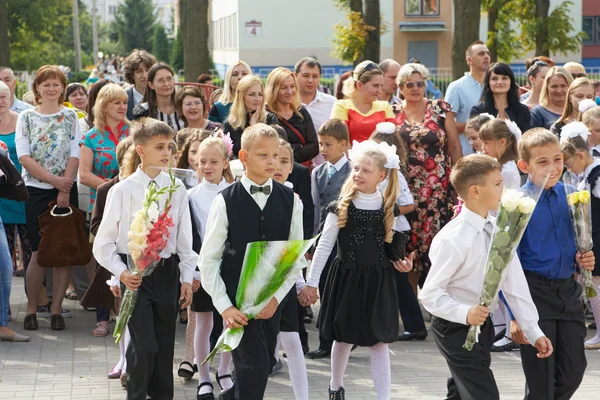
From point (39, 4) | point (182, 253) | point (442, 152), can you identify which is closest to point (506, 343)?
point (442, 152)

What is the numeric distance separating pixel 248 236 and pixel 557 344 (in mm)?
1889

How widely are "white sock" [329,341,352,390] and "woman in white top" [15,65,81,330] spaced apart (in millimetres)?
3428

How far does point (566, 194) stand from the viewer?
236 inches

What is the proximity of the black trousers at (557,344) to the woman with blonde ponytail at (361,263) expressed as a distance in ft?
3.41

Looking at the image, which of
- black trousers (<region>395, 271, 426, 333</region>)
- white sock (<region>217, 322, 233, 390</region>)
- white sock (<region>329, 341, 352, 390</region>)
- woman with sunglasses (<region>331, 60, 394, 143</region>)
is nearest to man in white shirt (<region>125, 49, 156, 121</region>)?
woman with sunglasses (<region>331, 60, 394, 143</region>)

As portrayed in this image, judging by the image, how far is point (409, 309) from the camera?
8.56m

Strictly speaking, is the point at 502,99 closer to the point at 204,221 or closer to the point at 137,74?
the point at 137,74

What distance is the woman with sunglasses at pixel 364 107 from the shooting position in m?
9.03

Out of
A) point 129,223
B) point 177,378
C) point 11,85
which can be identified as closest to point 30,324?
point 177,378

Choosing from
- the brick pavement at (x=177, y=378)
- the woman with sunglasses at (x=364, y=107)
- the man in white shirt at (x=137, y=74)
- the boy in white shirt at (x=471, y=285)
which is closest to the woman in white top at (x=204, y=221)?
the brick pavement at (x=177, y=378)

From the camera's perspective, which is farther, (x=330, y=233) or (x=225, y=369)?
(x=225, y=369)

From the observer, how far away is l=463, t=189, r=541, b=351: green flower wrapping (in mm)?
4809

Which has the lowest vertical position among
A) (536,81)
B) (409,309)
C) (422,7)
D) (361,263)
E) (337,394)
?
(337,394)

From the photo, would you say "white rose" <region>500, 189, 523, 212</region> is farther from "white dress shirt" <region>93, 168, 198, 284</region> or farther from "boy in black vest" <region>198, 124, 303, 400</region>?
"white dress shirt" <region>93, 168, 198, 284</region>
